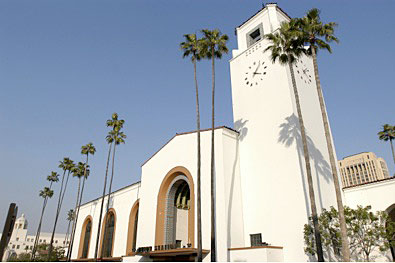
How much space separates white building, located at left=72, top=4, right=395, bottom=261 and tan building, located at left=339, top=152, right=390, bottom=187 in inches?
4611

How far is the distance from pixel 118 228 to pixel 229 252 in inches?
873

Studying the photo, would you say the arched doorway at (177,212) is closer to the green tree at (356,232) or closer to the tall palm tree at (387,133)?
the green tree at (356,232)

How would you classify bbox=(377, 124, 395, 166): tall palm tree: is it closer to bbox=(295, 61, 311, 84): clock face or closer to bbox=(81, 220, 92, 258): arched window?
bbox=(295, 61, 311, 84): clock face

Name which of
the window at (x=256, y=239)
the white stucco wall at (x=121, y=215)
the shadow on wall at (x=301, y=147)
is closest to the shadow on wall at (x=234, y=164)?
the window at (x=256, y=239)

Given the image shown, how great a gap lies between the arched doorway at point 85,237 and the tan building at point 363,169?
11470cm

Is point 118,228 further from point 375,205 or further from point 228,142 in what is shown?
point 375,205

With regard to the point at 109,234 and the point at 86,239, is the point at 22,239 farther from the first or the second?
the point at 109,234

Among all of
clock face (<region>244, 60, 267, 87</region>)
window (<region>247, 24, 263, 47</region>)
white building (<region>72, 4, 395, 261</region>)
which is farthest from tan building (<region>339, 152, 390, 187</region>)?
clock face (<region>244, 60, 267, 87</region>)

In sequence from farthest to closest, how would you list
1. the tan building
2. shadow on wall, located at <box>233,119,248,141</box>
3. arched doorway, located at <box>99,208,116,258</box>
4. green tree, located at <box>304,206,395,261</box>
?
1. the tan building
2. arched doorway, located at <box>99,208,116,258</box>
3. shadow on wall, located at <box>233,119,248,141</box>
4. green tree, located at <box>304,206,395,261</box>

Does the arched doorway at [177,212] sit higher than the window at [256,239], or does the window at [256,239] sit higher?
the arched doorway at [177,212]

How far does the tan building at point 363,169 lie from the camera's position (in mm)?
123025

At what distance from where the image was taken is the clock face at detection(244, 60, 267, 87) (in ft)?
87.8

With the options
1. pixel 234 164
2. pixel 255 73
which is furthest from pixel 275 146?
pixel 255 73

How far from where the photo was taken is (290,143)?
2209 centimetres
